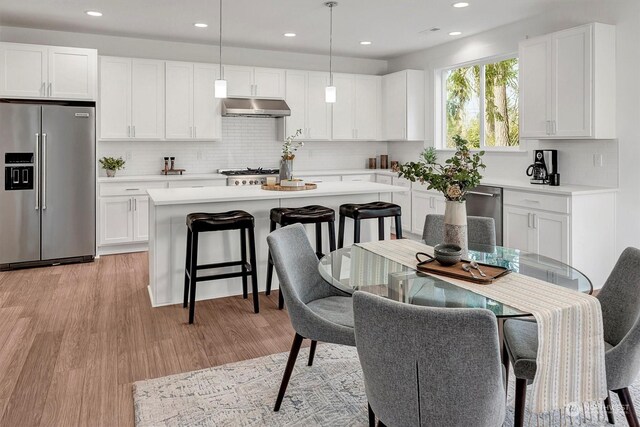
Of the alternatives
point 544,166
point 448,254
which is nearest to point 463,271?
Answer: point 448,254

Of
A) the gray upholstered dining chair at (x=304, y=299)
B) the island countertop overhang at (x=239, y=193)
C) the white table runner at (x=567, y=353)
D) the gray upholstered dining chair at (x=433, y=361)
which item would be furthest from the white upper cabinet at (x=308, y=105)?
the gray upholstered dining chair at (x=433, y=361)

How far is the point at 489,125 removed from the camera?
6012 mm

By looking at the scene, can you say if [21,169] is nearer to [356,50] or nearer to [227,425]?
[227,425]

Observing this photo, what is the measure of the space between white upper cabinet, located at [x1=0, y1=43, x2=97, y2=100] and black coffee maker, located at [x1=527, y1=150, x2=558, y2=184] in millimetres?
4859

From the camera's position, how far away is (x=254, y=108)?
6320 millimetres

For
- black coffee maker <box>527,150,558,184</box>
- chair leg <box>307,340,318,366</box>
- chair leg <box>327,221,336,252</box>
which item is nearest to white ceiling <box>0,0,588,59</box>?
black coffee maker <box>527,150,558,184</box>

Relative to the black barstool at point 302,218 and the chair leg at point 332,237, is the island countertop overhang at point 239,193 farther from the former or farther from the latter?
the chair leg at point 332,237

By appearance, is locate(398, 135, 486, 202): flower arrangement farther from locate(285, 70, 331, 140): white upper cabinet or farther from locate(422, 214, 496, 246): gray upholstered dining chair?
locate(285, 70, 331, 140): white upper cabinet

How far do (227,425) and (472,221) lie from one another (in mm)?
1848

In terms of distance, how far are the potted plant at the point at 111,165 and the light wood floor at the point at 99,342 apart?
1.66 m

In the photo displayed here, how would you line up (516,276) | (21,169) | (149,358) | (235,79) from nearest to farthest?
(516,276)
(149,358)
(21,169)
(235,79)

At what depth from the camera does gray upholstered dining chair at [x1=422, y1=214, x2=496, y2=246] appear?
2961 mm

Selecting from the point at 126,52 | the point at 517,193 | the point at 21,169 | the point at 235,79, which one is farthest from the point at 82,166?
the point at 517,193

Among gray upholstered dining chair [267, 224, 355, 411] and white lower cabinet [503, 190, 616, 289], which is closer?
gray upholstered dining chair [267, 224, 355, 411]
